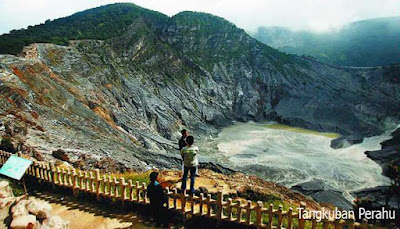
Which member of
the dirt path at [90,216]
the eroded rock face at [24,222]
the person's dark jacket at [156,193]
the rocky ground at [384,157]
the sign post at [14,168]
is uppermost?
the sign post at [14,168]

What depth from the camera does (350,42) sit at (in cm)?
14938

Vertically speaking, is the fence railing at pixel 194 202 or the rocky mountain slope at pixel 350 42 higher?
the rocky mountain slope at pixel 350 42

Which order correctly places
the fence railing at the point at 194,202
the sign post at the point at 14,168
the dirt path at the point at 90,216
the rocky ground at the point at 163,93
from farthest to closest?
the rocky ground at the point at 163,93, the sign post at the point at 14,168, the dirt path at the point at 90,216, the fence railing at the point at 194,202

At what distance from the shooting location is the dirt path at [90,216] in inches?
354

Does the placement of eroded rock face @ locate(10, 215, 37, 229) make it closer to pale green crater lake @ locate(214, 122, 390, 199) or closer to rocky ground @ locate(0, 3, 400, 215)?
rocky ground @ locate(0, 3, 400, 215)

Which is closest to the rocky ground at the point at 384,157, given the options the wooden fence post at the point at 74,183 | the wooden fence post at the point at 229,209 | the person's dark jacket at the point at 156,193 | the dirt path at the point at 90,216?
the wooden fence post at the point at 229,209

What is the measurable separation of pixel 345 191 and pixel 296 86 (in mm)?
42212

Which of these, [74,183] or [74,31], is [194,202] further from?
[74,31]

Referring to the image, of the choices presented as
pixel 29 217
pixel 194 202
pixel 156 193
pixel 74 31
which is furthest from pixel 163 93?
pixel 29 217

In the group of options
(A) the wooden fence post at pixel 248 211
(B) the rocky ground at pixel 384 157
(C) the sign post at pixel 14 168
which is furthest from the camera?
(B) the rocky ground at pixel 384 157

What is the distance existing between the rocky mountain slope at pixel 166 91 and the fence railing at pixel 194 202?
592 centimetres

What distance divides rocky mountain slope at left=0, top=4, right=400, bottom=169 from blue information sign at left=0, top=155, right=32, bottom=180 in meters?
6.80

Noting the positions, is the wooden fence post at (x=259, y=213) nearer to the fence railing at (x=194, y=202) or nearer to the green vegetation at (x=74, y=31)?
the fence railing at (x=194, y=202)

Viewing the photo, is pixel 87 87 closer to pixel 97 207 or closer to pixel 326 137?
pixel 97 207
